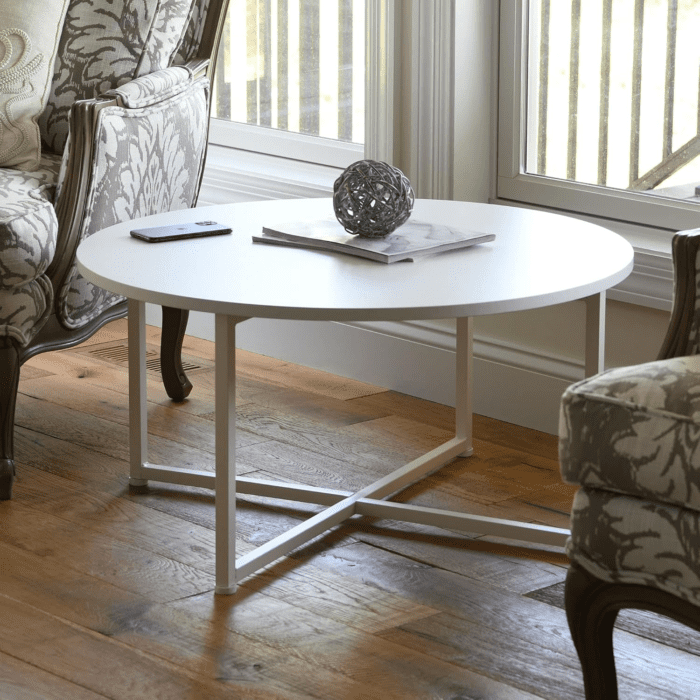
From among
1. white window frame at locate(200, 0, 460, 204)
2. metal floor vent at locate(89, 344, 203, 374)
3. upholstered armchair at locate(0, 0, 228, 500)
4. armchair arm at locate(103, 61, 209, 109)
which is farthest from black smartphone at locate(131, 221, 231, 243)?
metal floor vent at locate(89, 344, 203, 374)

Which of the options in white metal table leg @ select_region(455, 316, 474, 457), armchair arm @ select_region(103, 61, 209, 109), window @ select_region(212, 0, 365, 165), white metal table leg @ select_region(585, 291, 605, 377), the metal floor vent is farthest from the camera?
window @ select_region(212, 0, 365, 165)

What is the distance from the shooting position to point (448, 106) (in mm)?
2543

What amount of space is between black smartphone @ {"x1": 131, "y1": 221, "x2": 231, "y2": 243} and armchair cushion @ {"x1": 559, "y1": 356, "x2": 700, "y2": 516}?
0.80 metres

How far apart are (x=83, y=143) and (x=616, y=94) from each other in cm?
105

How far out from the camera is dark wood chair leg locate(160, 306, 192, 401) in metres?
2.58

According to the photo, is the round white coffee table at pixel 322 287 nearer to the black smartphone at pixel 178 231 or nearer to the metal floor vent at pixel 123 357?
the black smartphone at pixel 178 231

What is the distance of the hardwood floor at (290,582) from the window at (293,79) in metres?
0.86

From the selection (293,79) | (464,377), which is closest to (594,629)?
(464,377)

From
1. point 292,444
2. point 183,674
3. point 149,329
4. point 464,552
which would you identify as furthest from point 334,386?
point 183,674

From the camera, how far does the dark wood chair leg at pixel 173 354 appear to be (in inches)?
102

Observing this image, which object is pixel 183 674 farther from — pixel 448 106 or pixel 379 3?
pixel 379 3

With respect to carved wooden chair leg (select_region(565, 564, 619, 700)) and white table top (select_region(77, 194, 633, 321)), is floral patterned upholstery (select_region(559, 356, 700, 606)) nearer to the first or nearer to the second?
carved wooden chair leg (select_region(565, 564, 619, 700))

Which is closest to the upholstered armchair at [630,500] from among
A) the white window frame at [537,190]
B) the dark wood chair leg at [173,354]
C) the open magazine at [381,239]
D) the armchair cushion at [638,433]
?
the armchair cushion at [638,433]

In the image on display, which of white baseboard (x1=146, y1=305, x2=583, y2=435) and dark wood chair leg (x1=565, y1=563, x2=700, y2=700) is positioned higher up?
dark wood chair leg (x1=565, y1=563, x2=700, y2=700)
